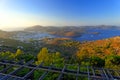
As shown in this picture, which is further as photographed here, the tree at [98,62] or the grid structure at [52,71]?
the tree at [98,62]

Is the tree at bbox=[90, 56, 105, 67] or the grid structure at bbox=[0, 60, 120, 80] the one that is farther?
the tree at bbox=[90, 56, 105, 67]

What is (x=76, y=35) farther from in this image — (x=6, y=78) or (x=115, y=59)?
(x=6, y=78)

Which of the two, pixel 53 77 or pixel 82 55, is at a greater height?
pixel 53 77

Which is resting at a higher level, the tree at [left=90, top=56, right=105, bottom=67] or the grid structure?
the grid structure

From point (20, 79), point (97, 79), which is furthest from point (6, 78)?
point (97, 79)

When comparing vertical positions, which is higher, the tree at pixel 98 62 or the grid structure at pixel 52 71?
the grid structure at pixel 52 71

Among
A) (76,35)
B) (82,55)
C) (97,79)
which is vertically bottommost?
(76,35)

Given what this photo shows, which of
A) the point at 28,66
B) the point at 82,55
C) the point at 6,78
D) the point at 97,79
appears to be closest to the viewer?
the point at 6,78

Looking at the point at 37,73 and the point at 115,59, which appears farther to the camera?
the point at 115,59

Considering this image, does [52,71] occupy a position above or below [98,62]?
above

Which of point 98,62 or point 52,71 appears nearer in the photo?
point 52,71

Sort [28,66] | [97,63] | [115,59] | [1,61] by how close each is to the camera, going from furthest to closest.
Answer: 1. [97,63]
2. [115,59]
3. [1,61]
4. [28,66]
